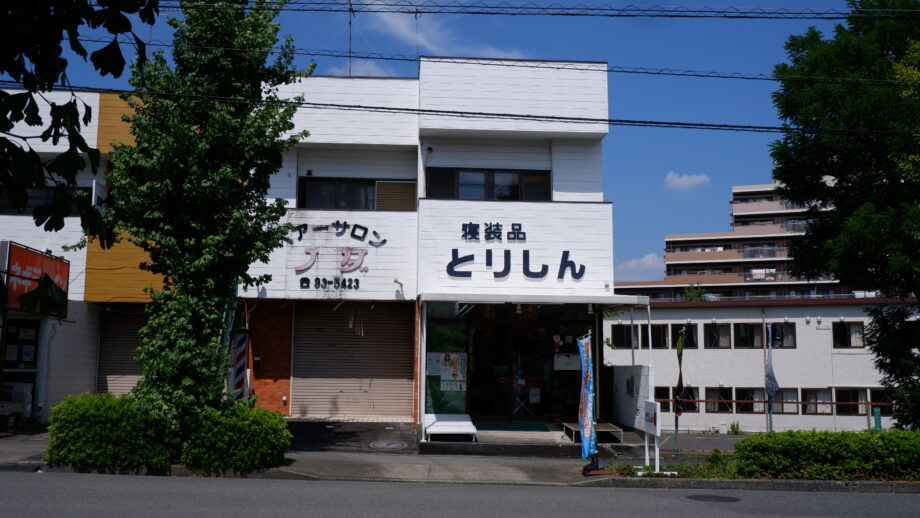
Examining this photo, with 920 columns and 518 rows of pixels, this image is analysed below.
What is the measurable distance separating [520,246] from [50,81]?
14.9 m

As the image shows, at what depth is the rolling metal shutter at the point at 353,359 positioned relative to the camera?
19.3 metres

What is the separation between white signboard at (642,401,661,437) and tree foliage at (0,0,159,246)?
10986 millimetres

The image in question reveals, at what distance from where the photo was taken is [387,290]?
18.4m

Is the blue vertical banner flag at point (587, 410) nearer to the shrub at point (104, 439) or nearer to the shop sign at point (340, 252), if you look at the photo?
the shop sign at point (340, 252)

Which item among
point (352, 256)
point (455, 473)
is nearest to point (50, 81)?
point (455, 473)

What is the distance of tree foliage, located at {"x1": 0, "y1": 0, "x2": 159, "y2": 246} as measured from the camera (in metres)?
3.11

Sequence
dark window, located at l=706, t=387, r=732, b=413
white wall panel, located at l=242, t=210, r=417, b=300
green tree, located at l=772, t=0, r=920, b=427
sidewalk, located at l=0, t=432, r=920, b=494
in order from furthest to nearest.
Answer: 1. dark window, located at l=706, t=387, r=732, b=413
2. white wall panel, located at l=242, t=210, r=417, b=300
3. green tree, located at l=772, t=0, r=920, b=427
4. sidewalk, located at l=0, t=432, r=920, b=494

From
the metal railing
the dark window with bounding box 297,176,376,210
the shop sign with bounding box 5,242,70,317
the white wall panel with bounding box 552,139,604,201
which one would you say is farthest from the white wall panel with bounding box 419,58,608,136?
the metal railing

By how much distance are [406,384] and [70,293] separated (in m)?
8.53

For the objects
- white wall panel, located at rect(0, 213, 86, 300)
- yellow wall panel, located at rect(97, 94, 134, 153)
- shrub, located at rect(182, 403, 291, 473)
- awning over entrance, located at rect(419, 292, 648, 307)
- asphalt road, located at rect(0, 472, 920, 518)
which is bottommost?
asphalt road, located at rect(0, 472, 920, 518)

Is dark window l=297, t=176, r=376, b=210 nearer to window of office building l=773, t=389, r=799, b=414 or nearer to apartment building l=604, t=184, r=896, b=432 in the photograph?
apartment building l=604, t=184, r=896, b=432

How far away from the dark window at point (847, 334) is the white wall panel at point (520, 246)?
18028 mm

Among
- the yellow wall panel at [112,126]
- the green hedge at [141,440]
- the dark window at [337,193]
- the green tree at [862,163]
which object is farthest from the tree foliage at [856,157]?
the yellow wall panel at [112,126]

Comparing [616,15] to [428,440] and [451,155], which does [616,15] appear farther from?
[428,440]
